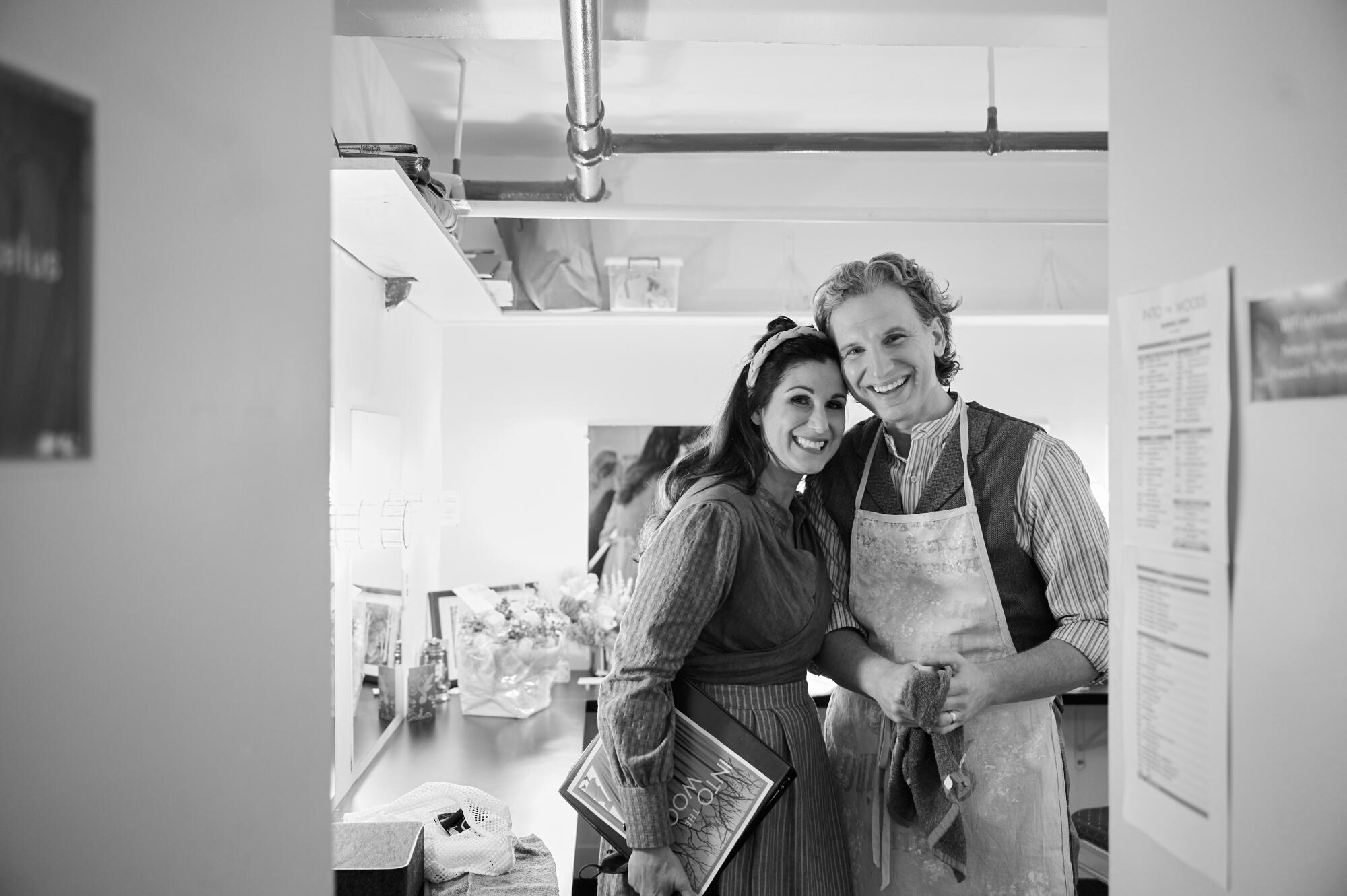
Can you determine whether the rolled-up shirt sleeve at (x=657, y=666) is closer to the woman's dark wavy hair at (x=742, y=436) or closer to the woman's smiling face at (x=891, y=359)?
the woman's dark wavy hair at (x=742, y=436)

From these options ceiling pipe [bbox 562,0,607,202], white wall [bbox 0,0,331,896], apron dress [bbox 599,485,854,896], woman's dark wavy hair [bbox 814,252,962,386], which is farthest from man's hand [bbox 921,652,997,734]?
ceiling pipe [bbox 562,0,607,202]

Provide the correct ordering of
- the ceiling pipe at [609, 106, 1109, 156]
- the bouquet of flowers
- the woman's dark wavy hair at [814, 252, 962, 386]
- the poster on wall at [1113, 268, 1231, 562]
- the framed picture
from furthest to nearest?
the bouquet of flowers < the ceiling pipe at [609, 106, 1109, 156] < the framed picture < the woman's dark wavy hair at [814, 252, 962, 386] < the poster on wall at [1113, 268, 1231, 562]

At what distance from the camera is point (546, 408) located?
3699mm

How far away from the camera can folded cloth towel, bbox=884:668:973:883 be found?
1.40m

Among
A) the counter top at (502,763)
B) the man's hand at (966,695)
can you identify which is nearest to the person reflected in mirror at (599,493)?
the counter top at (502,763)

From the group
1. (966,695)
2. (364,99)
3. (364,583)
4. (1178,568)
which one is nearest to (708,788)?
(966,695)

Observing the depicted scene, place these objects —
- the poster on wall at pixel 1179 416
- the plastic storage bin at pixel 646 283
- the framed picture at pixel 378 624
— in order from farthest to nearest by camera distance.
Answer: the plastic storage bin at pixel 646 283 < the framed picture at pixel 378 624 < the poster on wall at pixel 1179 416

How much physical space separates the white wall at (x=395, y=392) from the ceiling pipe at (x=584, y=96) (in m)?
0.62

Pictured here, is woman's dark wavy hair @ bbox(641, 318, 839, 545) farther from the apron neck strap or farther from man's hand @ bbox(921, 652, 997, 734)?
man's hand @ bbox(921, 652, 997, 734)

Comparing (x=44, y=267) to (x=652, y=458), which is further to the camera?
(x=652, y=458)

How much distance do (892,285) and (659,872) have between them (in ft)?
3.35

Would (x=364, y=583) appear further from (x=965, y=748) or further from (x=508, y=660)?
(x=965, y=748)

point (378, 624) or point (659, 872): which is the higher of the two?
point (378, 624)

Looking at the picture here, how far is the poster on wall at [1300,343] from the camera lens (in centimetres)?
56
